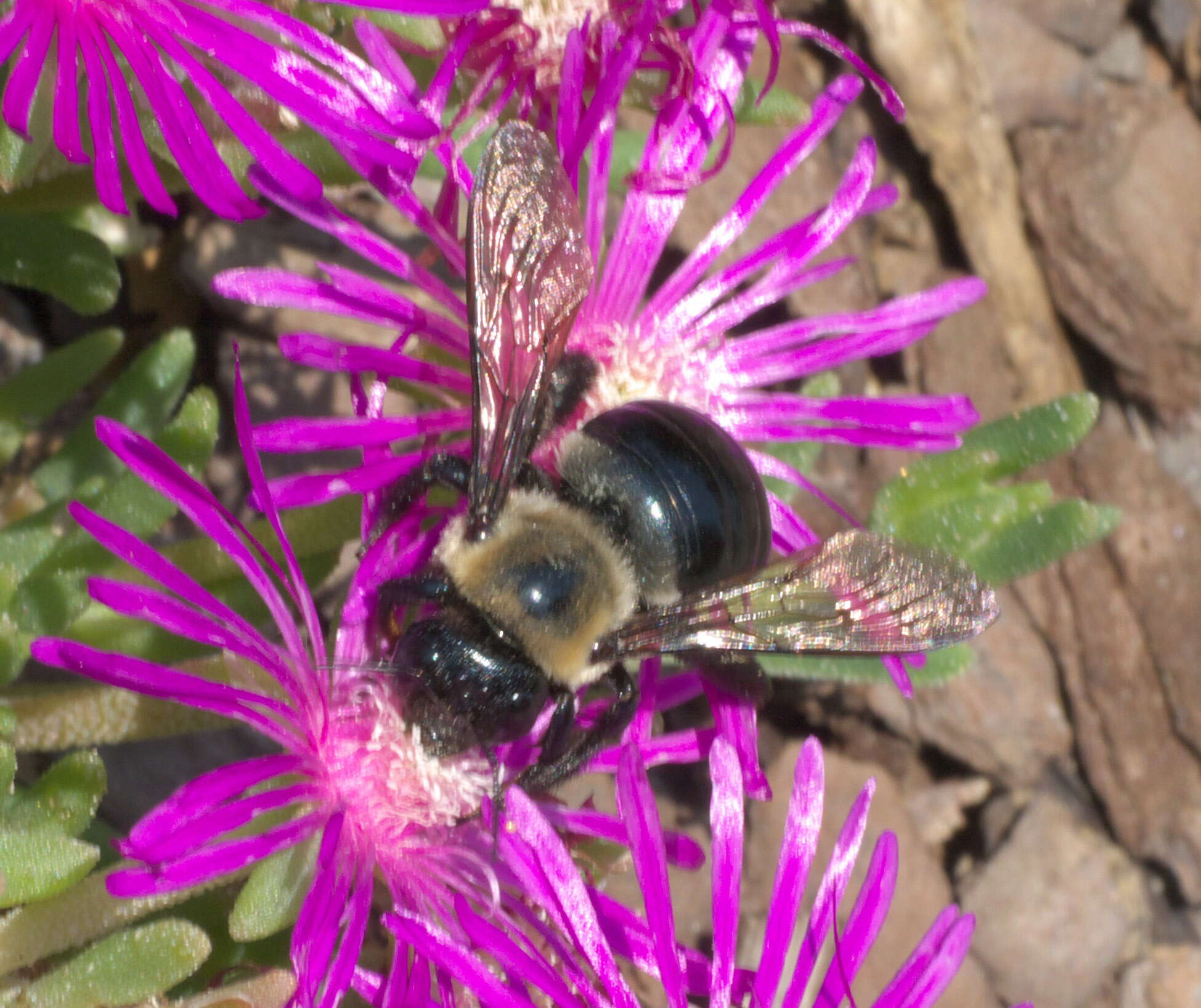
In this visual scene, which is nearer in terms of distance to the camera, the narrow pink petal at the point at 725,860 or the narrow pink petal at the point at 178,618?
the narrow pink petal at the point at 178,618

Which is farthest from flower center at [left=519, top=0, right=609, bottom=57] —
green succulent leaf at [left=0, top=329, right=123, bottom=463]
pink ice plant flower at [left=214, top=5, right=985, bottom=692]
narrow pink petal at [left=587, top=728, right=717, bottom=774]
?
narrow pink petal at [left=587, top=728, right=717, bottom=774]

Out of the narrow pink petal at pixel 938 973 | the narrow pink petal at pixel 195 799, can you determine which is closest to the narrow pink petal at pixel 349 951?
the narrow pink petal at pixel 195 799

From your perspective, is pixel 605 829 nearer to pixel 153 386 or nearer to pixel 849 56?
pixel 153 386

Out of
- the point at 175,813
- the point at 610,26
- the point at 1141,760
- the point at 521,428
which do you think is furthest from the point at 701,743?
the point at 1141,760

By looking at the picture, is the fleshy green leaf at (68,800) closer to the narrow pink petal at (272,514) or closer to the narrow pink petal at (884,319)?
the narrow pink petal at (272,514)

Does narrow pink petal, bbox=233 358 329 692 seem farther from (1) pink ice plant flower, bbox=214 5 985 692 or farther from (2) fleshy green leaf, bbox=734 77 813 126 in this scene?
(2) fleshy green leaf, bbox=734 77 813 126

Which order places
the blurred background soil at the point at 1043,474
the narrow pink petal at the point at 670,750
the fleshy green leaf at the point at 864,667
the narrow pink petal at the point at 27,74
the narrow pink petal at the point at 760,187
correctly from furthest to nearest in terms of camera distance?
the blurred background soil at the point at 1043,474 < the fleshy green leaf at the point at 864,667 < the narrow pink petal at the point at 760,187 < the narrow pink petal at the point at 670,750 < the narrow pink petal at the point at 27,74

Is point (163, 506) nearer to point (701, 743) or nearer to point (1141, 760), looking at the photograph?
point (701, 743)
